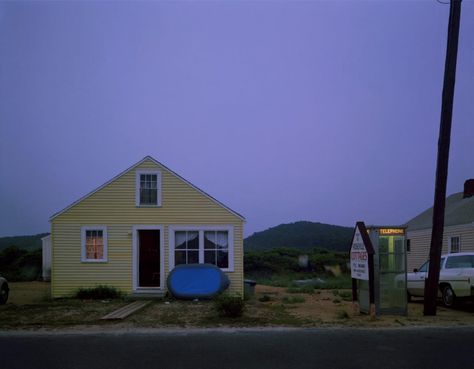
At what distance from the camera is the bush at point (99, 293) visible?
18.7m

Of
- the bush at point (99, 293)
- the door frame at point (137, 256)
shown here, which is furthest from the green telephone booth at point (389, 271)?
the bush at point (99, 293)

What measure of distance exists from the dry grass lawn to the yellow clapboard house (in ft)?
3.99

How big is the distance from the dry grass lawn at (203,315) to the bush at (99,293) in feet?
1.38

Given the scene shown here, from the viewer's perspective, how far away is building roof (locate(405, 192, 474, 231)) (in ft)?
87.2

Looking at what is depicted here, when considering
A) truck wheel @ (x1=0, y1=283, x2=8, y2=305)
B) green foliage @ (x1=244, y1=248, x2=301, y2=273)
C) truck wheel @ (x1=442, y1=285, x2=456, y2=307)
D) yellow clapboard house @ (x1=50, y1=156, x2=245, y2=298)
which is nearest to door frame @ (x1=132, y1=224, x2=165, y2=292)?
yellow clapboard house @ (x1=50, y1=156, x2=245, y2=298)

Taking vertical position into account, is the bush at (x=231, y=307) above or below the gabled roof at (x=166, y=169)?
below

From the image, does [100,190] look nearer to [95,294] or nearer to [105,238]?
[105,238]

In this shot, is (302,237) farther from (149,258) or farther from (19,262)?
(149,258)

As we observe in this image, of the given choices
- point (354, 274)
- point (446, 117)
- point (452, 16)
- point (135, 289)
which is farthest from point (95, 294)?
point (452, 16)

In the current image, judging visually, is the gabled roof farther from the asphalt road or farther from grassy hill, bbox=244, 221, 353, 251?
grassy hill, bbox=244, 221, 353, 251

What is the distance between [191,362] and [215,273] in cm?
956

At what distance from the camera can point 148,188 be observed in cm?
1947

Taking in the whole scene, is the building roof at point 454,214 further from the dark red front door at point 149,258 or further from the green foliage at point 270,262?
the dark red front door at point 149,258

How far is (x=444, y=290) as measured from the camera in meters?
16.0
